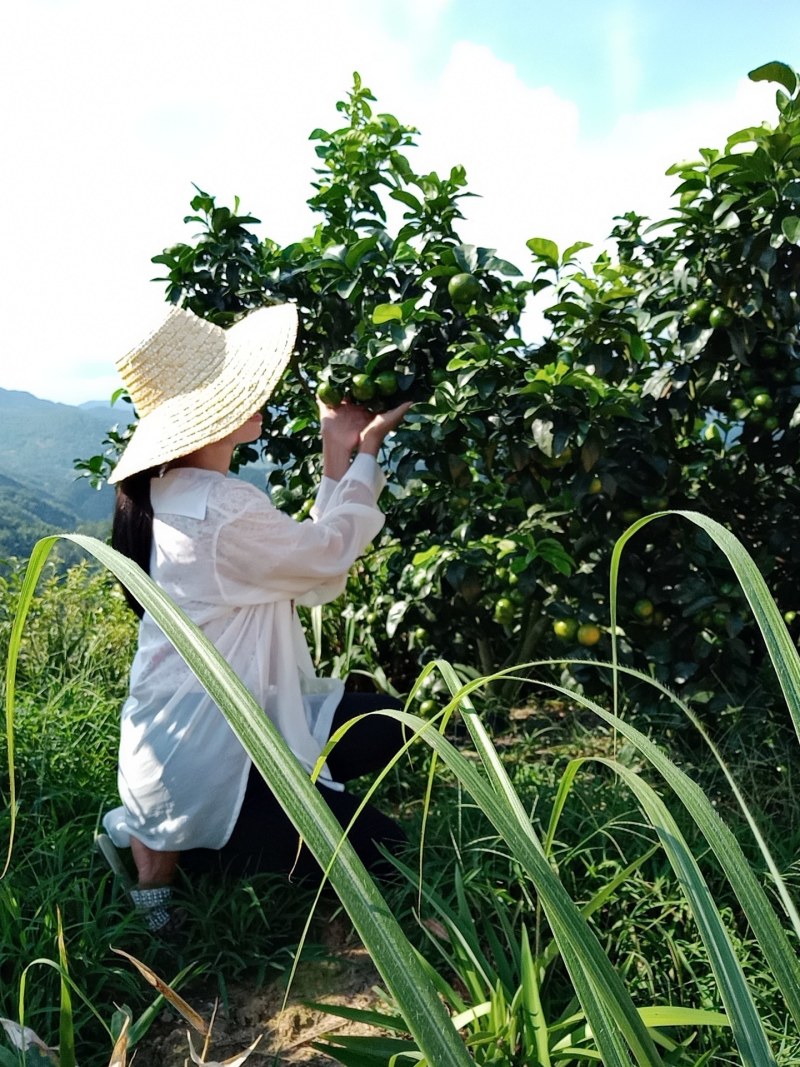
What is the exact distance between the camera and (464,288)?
218 cm

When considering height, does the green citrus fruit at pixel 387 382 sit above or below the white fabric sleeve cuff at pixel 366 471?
above

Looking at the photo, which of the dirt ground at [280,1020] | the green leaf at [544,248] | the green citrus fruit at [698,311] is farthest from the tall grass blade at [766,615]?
the green citrus fruit at [698,311]

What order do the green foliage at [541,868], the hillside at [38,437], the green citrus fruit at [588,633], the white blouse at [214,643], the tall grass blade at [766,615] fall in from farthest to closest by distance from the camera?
the hillside at [38,437], the green citrus fruit at [588,633], the white blouse at [214,643], the tall grass blade at [766,615], the green foliage at [541,868]

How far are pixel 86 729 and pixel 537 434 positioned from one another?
5.24 feet

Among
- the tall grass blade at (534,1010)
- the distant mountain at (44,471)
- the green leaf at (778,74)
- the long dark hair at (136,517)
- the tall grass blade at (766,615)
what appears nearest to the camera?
the tall grass blade at (766,615)

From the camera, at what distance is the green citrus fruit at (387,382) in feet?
7.27

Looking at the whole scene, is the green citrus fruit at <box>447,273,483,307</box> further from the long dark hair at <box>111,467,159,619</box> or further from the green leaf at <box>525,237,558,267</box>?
the long dark hair at <box>111,467,159,619</box>

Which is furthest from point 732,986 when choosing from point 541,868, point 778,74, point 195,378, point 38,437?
point 38,437

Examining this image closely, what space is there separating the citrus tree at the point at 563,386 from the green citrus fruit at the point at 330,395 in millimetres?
11

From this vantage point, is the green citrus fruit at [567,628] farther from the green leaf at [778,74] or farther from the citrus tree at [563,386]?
the green leaf at [778,74]

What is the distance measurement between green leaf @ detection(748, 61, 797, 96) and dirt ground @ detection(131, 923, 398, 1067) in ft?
6.92

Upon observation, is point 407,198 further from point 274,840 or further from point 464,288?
point 274,840

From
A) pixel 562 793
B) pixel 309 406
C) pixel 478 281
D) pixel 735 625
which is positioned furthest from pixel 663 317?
pixel 562 793

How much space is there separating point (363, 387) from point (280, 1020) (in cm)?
133
